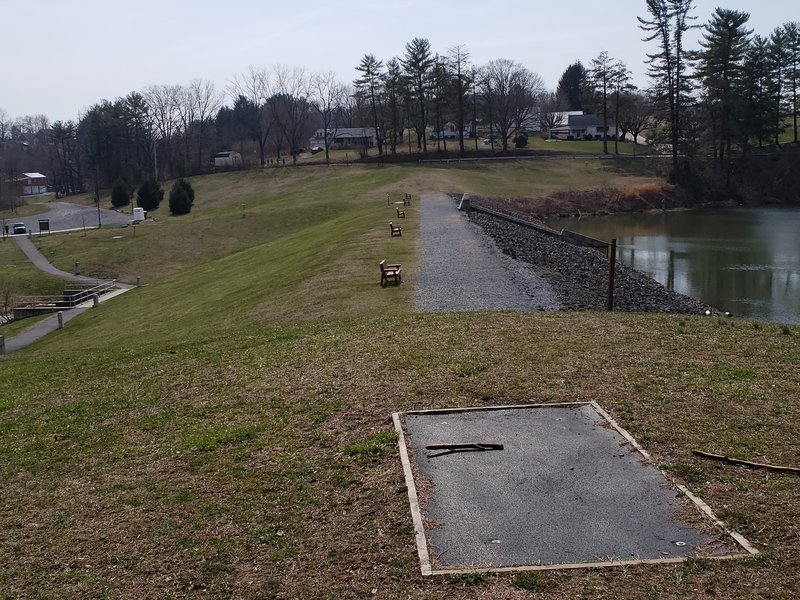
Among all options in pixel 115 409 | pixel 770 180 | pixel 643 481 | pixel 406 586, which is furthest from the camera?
pixel 770 180

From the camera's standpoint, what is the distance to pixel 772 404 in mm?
10008

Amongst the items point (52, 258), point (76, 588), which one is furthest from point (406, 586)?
point (52, 258)

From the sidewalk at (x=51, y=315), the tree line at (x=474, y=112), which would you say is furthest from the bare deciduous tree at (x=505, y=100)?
the sidewalk at (x=51, y=315)

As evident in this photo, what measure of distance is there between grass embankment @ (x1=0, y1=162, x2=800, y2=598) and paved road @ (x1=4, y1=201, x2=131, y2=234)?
49534 mm

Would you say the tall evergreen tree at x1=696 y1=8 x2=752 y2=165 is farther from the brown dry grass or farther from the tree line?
the brown dry grass

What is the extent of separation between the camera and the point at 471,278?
22156mm

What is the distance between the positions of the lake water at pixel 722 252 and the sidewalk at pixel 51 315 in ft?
84.7

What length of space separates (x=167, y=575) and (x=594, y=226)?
166 feet

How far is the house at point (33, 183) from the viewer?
4835 inches

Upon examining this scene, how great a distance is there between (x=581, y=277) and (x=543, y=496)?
17986 mm

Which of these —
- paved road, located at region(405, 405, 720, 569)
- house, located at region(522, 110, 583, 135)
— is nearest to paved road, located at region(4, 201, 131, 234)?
paved road, located at region(405, 405, 720, 569)

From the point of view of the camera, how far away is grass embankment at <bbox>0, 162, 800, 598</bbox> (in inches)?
260

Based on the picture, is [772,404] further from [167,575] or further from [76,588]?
[76,588]

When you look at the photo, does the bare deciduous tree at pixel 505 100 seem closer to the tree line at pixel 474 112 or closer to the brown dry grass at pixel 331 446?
the tree line at pixel 474 112
